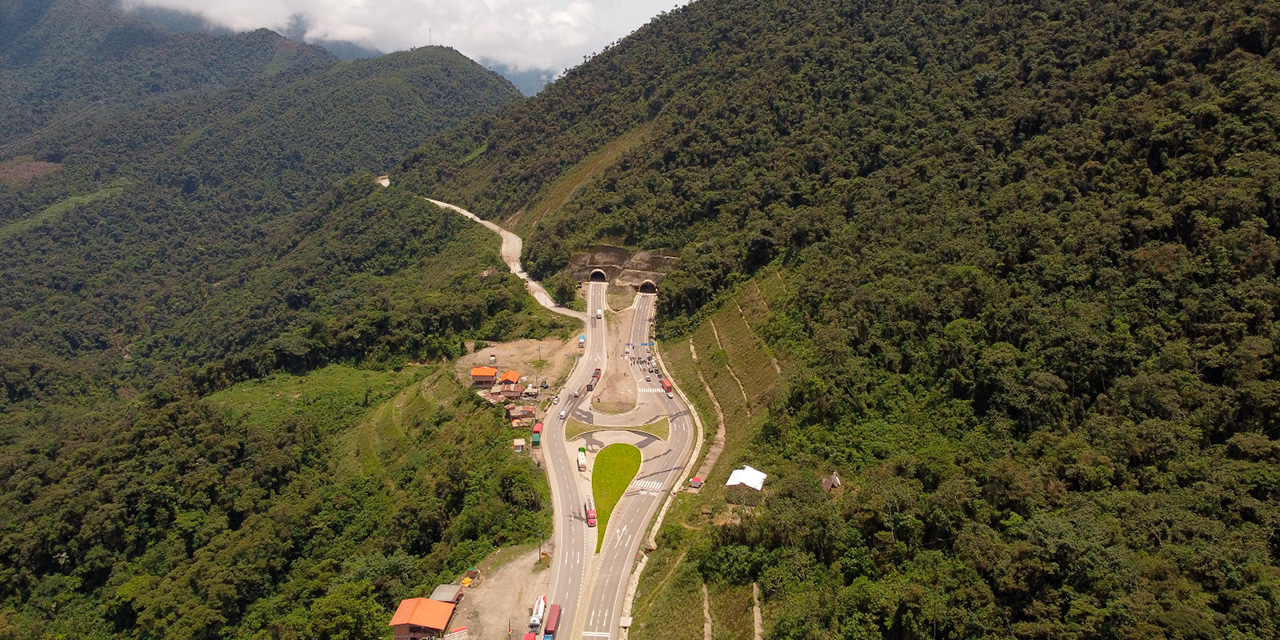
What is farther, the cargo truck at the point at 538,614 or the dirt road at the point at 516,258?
the dirt road at the point at 516,258

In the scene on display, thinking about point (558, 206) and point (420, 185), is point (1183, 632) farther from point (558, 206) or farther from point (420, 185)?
point (420, 185)

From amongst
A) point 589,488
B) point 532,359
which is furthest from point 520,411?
point 589,488

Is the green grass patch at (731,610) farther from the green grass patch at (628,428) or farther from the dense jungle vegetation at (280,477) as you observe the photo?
the green grass patch at (628,428)

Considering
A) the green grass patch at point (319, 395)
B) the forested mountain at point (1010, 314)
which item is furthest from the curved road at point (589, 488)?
the green grass patch at point (319, 395)

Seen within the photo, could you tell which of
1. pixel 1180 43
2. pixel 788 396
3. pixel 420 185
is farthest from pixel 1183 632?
pixel 420 185

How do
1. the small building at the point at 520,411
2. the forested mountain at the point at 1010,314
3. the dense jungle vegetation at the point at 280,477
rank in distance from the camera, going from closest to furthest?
the forested mountain at the point at 1010,314 < the dense jungle vegetation at the point at 280,477 < the small building at the point at 520,411

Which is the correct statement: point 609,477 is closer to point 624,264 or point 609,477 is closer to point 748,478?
point 748,478

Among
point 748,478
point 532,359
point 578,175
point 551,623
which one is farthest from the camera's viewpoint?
point 578,175
